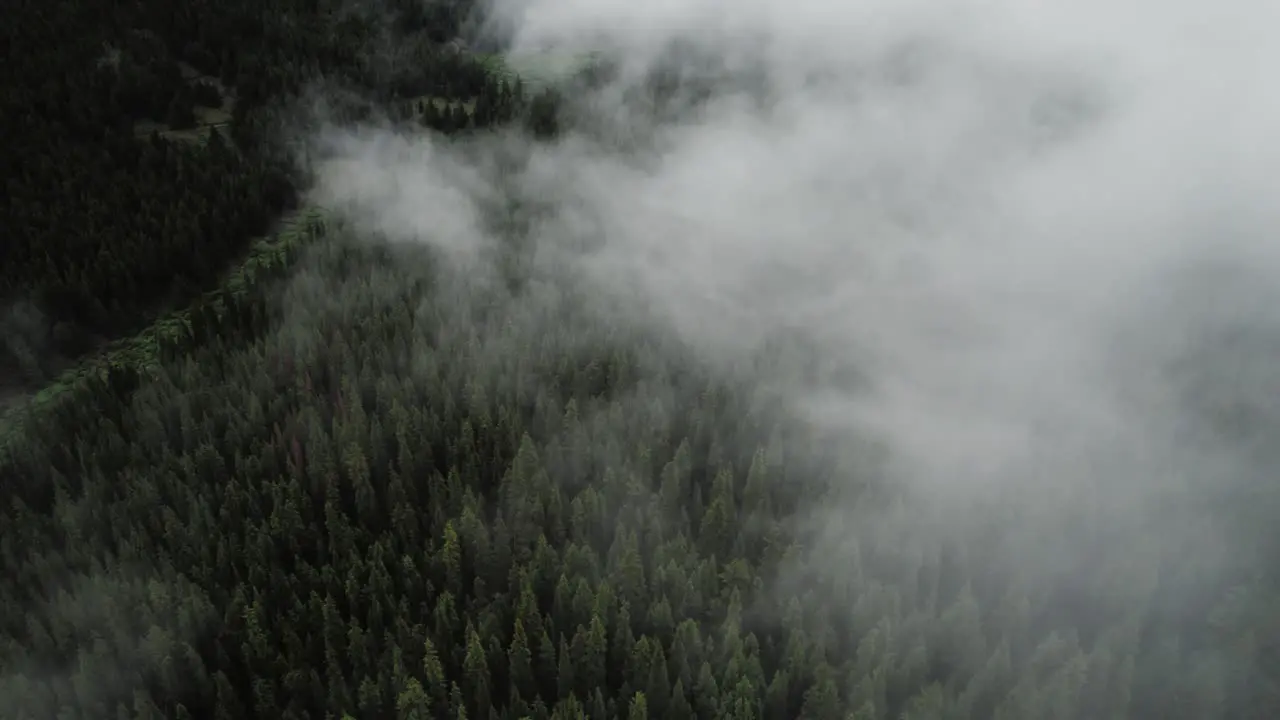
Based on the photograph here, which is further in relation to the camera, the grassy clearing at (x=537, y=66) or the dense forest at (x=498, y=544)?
the grassy clearing at (x=537, y=66)

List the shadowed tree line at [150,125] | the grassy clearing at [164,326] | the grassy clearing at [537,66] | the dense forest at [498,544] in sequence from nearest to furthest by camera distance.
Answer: the dense forest at [498,544]
the grassy clearing at [164,326]
the shadowed tree line at [150,125]
the grassy clearing at [537,66]

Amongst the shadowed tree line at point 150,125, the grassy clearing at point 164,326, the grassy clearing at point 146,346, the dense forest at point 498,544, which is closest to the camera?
the dense forest at point 498,544

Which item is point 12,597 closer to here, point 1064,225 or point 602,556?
point 602,556

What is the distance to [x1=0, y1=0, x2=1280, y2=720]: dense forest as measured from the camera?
10.6m

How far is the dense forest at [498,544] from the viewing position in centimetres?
1062

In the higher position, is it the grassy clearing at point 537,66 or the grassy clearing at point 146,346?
the grassy clearing at point 537,66

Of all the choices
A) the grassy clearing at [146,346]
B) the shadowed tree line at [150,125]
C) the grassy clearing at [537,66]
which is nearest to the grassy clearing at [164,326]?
the grassy clearing at [146,346]

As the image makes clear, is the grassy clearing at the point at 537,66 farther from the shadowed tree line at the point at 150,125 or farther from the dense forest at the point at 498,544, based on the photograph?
the dense forest at the point at 498,544

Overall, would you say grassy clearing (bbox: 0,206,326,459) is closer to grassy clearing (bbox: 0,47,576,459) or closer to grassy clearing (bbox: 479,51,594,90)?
grassy clearing (bbox: 0,47,576,459)

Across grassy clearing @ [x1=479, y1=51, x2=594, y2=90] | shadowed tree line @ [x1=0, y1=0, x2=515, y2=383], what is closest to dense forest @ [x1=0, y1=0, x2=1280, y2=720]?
shadowed tree line @ [x1=0, y1=0, x2=515, y2=383]

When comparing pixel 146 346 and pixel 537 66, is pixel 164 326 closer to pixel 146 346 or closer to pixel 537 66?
pixel 146 346

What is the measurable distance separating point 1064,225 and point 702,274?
11.1m

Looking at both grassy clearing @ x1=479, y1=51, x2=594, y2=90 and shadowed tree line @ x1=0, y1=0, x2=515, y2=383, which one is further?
grassy clearing @ x1=479, y1=51, x2=594, y2=90

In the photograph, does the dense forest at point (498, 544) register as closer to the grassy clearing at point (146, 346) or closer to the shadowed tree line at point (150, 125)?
the shadowed tree line at point (150, 125)
